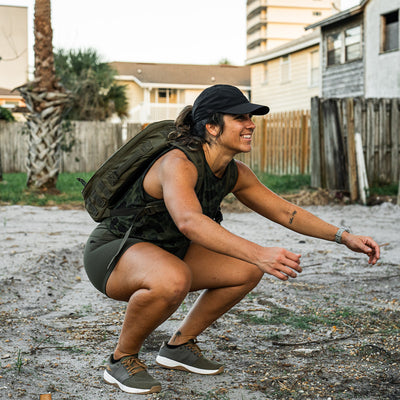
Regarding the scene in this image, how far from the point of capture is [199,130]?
2.98 metres

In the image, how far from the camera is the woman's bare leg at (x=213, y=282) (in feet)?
10.6

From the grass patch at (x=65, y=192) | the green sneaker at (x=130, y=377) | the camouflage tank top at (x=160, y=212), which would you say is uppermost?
the camouflage tank top at (x=160, y=212)

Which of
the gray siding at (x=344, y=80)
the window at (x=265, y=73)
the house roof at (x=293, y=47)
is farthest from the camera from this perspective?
the window at (x=265, y=73)

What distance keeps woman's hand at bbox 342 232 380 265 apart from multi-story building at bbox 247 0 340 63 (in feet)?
242

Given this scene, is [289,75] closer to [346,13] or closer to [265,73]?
[265,73]

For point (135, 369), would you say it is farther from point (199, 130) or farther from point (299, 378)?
point (199, 130)

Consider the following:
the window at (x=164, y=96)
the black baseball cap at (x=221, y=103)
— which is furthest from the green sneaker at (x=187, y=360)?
the window at (x=164, y=96)

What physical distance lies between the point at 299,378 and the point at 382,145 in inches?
381

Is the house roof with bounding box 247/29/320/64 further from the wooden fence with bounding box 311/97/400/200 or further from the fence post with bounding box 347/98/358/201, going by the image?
the fence post with bounding box 347/98/358/201

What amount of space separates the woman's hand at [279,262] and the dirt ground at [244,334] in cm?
78

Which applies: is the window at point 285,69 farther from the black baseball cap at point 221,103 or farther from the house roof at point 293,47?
the black baseball cap at point 221,103

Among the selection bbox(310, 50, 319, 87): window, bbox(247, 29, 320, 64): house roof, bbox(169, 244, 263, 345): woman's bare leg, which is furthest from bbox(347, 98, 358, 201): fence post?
bbox(310, 50, 319, 87): window

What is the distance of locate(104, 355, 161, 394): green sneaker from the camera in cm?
290

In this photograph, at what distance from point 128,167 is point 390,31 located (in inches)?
755
